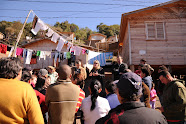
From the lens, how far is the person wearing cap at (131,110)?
128 centimetres

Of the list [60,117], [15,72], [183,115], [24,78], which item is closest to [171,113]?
[183,115]

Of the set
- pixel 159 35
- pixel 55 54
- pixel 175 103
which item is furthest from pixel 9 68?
pixel 55 54

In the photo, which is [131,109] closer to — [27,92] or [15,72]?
[27,92]

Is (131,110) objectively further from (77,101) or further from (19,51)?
(19,51)

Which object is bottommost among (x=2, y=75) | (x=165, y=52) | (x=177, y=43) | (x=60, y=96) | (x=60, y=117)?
(x=60, y=117)

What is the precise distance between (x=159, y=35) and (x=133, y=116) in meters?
10.8

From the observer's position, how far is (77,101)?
2.69 metres

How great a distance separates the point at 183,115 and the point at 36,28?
8843 millimetres

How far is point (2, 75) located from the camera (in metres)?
1.84

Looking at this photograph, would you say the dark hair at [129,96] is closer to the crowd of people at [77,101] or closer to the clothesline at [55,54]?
the crowd of people at [77,101]

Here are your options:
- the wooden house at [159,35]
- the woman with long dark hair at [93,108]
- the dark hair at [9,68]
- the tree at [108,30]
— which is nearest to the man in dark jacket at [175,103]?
the woman with long dark hair at [93,108]

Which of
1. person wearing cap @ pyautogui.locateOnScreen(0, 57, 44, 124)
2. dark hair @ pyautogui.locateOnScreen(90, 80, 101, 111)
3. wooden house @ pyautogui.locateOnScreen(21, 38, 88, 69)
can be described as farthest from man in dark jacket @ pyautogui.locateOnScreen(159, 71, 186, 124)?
wooden house @ pyautogui.locateOnScreen(21, 38, 88, 69)

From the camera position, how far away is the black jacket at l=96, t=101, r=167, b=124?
1273 mm

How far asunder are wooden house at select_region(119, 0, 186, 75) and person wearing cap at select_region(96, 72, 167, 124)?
30.0 ft
